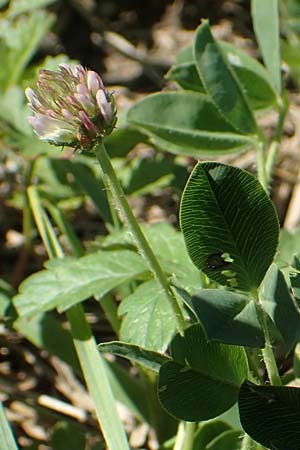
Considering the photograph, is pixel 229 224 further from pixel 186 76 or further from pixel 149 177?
pixel 149 177

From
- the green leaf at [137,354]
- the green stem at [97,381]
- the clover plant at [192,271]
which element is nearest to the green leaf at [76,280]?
the clover plant at [192,271]

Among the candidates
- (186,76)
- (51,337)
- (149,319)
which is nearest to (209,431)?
(149,319)

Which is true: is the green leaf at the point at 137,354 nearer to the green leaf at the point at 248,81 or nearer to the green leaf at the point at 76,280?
the green leaf at the point at 76,280

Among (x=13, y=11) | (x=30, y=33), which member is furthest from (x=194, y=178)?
(x=13, y=11)

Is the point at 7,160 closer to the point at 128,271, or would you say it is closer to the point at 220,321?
the point at 128,271

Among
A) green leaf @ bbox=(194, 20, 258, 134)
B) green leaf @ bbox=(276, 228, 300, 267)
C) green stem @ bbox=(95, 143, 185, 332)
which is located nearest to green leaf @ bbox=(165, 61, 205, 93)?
green leaf @ bbox=(194, 20, 258, 134)

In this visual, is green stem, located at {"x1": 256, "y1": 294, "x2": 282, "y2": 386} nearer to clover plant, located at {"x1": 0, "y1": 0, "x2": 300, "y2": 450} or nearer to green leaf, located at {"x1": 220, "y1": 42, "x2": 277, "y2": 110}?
clover plant, located at {"x1": 0, "y1": 0, "x2": 300, "y2": 450}
